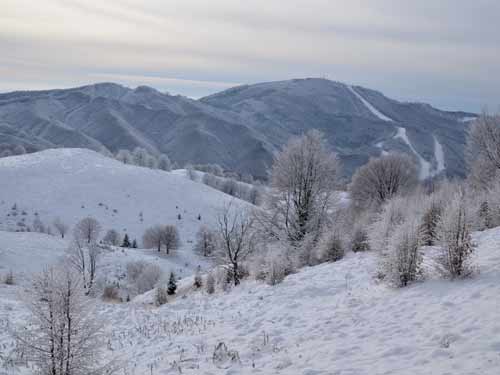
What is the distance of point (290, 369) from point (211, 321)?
472 cm

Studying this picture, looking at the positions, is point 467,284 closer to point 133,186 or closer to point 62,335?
point 62,335

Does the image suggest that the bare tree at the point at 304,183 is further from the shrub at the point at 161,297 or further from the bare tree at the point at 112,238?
the bare tree at the point at 112,238

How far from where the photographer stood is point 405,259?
9602 millimetres

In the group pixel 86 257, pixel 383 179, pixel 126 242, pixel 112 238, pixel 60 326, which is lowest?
pixel 126 242

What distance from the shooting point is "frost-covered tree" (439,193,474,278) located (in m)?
8.88

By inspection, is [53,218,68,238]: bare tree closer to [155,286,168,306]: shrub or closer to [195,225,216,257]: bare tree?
[195,225,216,257]: bare tree

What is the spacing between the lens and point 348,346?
280 inches

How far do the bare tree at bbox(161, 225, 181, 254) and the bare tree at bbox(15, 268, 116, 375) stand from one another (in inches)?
2046

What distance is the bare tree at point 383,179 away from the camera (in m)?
37.8

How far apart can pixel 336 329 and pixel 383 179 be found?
3253 cm

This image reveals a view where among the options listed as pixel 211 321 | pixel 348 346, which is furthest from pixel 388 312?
pixel 211 321

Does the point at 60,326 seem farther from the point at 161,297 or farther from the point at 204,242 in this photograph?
the point at 204,242

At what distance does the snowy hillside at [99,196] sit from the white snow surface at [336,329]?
46515mm

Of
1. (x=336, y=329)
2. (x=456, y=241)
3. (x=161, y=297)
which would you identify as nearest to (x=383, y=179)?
(x=161, y=297)
